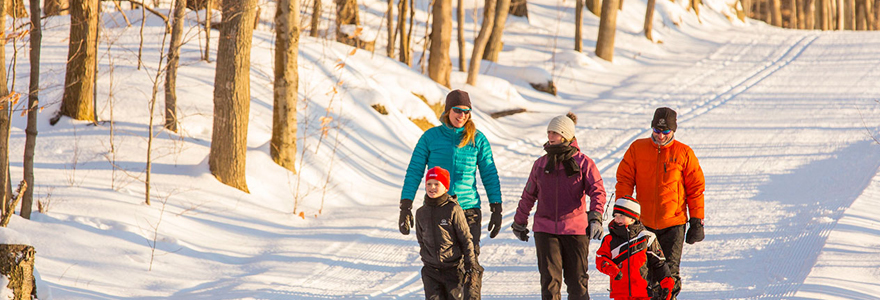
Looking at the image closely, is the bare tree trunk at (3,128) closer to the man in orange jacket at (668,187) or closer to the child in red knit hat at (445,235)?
the child in red knit hat at (445,235)

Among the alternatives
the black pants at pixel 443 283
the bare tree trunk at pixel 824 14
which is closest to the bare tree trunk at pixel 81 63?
the black pants at pixel 443 283

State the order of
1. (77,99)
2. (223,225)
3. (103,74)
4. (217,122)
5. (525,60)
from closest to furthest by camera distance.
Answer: (223,225)
(217,122)
(77,99)
(103,74)
(525,60)

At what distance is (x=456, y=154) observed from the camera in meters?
5.65

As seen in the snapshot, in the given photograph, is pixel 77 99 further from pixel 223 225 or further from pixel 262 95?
pixel 223 225

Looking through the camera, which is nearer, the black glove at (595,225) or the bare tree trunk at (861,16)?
the black glove at (595,225)

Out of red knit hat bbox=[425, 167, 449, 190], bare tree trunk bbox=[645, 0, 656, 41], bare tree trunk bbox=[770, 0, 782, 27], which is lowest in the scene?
red knit hat bbox=[425, 167, 449, 190]

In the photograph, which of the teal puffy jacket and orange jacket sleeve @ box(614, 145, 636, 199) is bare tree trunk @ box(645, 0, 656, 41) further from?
the teal puffy jacket

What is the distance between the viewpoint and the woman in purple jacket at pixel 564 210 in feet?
17.7

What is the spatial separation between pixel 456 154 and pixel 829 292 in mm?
3178

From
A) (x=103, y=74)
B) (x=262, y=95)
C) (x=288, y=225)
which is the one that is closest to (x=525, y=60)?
(x=262, y=95)

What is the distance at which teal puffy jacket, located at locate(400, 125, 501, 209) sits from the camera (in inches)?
223

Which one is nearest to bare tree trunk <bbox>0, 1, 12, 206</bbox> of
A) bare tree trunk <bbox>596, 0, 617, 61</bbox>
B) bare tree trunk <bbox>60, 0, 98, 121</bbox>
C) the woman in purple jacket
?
bare tree trunk <bbox>60, 0, 98, 121</bbox>

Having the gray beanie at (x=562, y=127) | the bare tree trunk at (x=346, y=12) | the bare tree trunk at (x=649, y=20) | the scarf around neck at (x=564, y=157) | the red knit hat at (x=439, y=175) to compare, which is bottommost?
the red knit hat at (x=439, y=175)

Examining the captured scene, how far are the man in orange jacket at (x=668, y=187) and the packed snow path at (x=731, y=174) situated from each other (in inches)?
40.7
